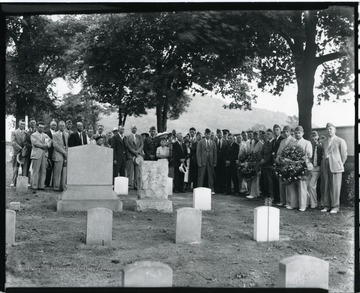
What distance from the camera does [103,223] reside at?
6.79m

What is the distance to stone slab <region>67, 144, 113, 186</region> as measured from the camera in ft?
30.8

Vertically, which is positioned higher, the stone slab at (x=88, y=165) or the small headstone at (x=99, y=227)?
the stone slab at (x=88, y=165)

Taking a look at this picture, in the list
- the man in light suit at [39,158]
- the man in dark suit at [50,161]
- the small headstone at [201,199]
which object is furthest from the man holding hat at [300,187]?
the man in light suit at [39,158]

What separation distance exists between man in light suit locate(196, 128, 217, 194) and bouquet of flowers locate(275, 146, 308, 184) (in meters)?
2.71

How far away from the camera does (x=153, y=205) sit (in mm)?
9539

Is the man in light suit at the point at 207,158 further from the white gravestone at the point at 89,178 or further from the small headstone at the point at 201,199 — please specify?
the white gravestone at the point at 89,178

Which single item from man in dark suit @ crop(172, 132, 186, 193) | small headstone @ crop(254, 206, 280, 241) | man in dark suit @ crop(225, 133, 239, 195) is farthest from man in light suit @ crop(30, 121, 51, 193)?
small headstone @ crop(254, 206, 280, 241)

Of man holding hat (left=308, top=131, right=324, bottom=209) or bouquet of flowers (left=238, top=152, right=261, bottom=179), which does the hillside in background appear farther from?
bouquet of flowers (left=238, top=152, right=261, bottom=179)

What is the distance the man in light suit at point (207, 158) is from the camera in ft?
40.0

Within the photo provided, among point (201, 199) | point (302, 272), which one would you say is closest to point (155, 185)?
point (201, 199)

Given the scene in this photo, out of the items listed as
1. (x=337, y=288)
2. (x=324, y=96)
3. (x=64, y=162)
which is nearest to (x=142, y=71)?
(x=324, y=96)

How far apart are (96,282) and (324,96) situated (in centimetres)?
530

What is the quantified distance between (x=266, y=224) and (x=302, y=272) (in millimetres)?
2387

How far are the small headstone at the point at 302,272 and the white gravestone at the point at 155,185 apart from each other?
16.4 feet
